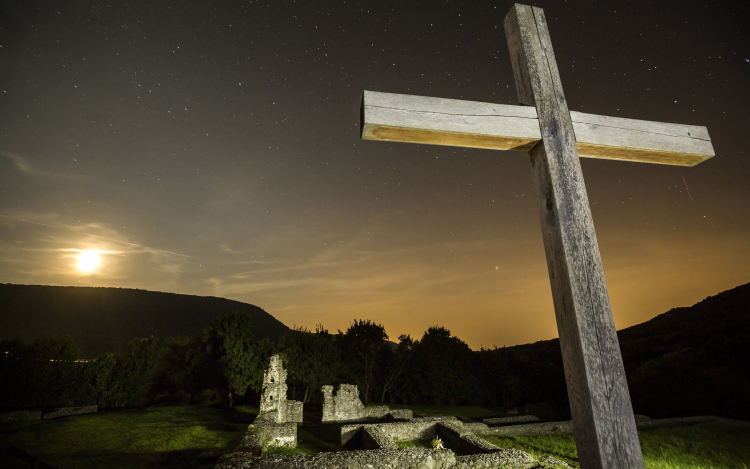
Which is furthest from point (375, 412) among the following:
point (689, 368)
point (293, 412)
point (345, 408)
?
point (689, 368)

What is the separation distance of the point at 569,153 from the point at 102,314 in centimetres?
14836

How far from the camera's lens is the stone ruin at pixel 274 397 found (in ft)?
68.1

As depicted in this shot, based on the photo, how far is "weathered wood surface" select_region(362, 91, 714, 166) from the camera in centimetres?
183

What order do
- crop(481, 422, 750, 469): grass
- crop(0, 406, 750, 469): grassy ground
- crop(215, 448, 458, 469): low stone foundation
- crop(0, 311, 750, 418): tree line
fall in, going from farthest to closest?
1. crop(0, 311, 750, 418): tree line
2. crop(0, 406, 750, 469): grassy ground
3. crop(481, 422, 750, 469): grass
4. crop(215, 448, 458, 469): low stone foundation

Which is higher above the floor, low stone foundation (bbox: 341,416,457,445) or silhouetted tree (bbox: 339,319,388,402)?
silhouetted tree (bbox: 339,319,388,402)

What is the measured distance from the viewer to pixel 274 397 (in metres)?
21.1

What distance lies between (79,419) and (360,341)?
29197 millimetres

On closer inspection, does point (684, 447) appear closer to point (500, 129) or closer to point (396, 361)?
point (500, 129)

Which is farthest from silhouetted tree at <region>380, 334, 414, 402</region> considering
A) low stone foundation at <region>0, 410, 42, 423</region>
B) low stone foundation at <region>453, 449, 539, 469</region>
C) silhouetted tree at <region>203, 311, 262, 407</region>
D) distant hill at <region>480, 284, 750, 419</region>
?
low stone foundation at <region>453, 449, 539, 469</region>

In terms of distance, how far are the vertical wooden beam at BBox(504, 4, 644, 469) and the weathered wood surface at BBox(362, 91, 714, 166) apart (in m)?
0.15

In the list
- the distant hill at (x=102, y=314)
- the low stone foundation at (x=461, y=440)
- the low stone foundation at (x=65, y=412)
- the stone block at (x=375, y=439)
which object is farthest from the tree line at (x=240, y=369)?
the distant hill at (x=102, y=314)

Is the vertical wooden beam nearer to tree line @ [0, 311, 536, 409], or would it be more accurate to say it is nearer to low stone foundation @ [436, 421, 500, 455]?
low stone foundation @ [436, 421, 500, 455]

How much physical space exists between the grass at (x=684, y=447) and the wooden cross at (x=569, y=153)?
12.4 metres

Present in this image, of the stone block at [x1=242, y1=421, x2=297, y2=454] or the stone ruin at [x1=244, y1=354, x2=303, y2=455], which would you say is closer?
the stone block at [x1=242, y1=421, x2=297, y2=454]
